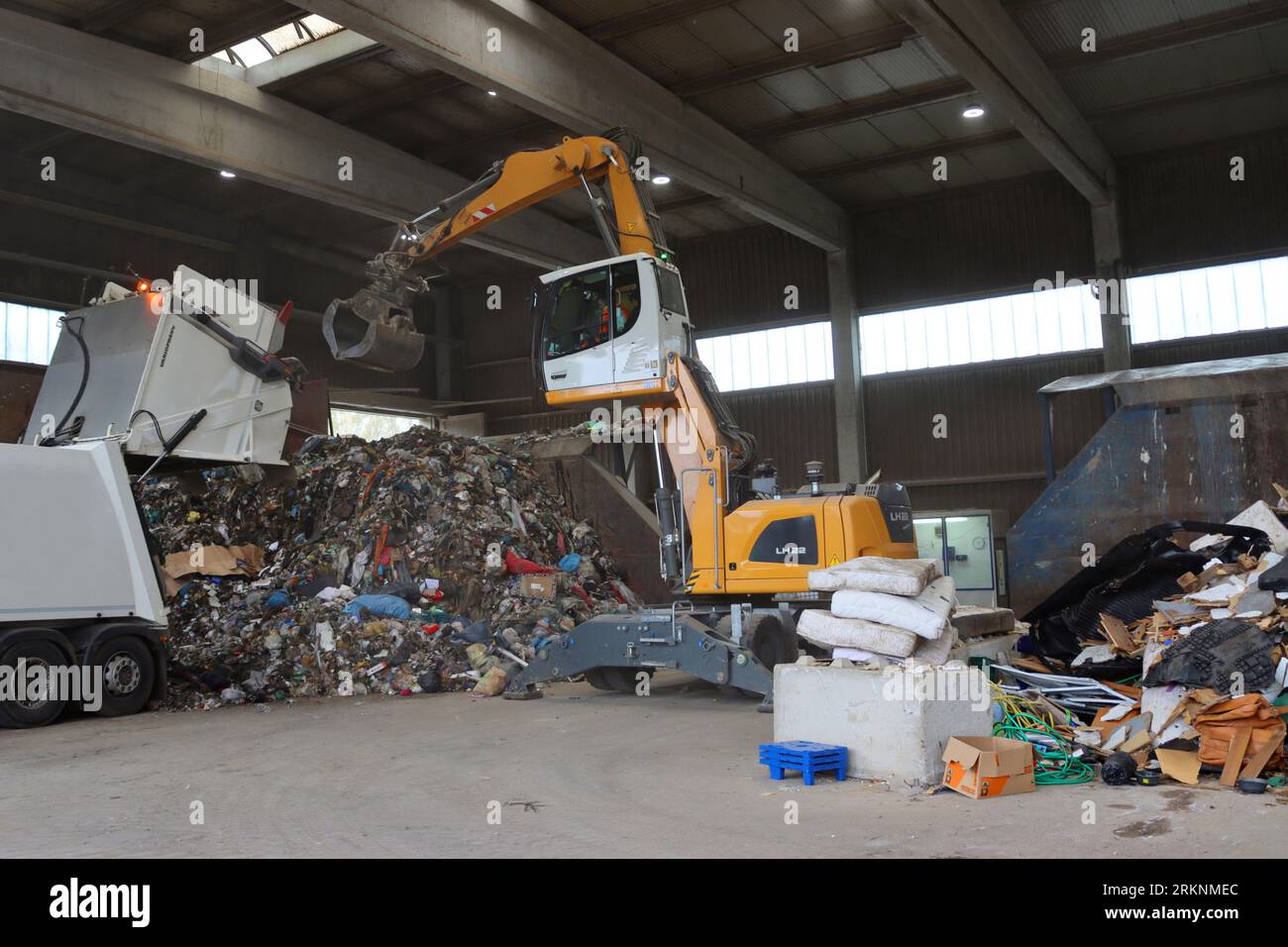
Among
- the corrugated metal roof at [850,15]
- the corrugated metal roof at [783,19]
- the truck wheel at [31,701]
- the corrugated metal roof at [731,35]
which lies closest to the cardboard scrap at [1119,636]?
the truck wheel at [31,701]

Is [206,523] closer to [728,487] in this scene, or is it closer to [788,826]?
[728,487]

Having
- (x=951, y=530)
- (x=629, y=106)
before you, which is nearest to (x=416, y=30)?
(x=629, y=106)

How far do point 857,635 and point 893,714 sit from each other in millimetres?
569

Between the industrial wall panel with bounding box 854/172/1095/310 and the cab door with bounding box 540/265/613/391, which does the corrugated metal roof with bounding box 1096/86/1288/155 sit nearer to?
the industrial wall panel with bounding box 854/172/1095/310

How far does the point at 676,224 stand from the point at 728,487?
14.0 m

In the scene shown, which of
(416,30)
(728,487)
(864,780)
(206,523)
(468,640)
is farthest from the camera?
(206,523)

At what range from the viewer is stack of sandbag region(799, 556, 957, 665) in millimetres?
5637

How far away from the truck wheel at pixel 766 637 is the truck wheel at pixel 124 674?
4483 millimetres

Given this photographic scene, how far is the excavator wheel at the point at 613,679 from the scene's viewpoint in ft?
29.6

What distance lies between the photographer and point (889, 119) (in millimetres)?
16984

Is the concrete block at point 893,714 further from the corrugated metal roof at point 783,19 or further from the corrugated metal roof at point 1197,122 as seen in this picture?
the corrugated metal roof at point 1197,122

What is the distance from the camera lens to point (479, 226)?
1010 centimetres

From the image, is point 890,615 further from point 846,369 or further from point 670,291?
point 846,369

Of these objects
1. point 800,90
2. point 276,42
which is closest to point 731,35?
point 800,90
